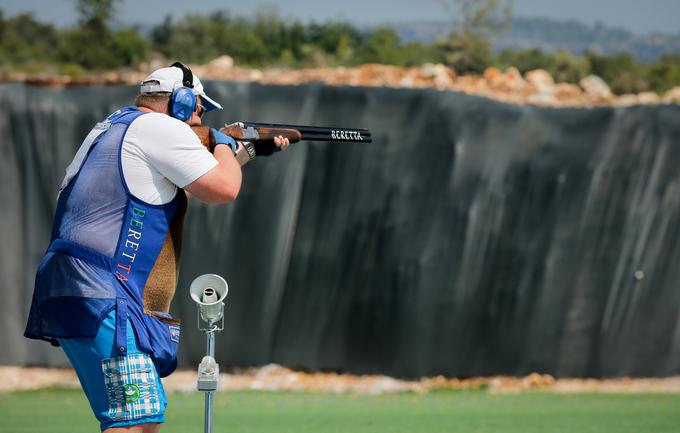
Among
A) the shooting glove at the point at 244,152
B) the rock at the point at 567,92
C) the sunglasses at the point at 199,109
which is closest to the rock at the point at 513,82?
the rock at the point at 567,92

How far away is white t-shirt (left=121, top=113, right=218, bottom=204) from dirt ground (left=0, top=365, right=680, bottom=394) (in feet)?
19.5

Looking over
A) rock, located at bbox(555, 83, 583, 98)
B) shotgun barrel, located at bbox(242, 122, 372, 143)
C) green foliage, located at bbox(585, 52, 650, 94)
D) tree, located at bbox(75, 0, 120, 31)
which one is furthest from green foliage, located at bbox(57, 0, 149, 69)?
shotgun barrel, located at bbox(242, 122, 372, 143)

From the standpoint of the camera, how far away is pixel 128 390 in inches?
127

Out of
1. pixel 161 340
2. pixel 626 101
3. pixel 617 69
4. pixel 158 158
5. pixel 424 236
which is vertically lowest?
pixel 617 69

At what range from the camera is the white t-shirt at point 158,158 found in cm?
329

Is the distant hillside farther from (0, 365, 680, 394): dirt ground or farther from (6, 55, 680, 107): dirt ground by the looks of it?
(0, 365, 680, 394): dirt ground

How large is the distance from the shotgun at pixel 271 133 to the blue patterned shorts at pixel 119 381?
2.50 ft

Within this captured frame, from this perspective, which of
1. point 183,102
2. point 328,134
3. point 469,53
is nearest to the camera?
point 183,102

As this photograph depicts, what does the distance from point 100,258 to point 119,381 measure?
0.41 metres

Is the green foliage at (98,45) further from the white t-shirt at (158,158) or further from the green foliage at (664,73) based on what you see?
the white t-shirt at (158,158)

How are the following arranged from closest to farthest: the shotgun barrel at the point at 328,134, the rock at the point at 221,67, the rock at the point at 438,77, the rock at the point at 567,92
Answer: the shotgun barrel at the point at 328,134 < the rock at the point at 438,77 < the rock at the point at 567,92 < the rock at the point at 221,67

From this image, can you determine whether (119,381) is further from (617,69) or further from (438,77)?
(617,69)

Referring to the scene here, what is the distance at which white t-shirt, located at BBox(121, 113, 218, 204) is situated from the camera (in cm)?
329

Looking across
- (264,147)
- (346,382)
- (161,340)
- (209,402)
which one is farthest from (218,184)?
(346,382)
